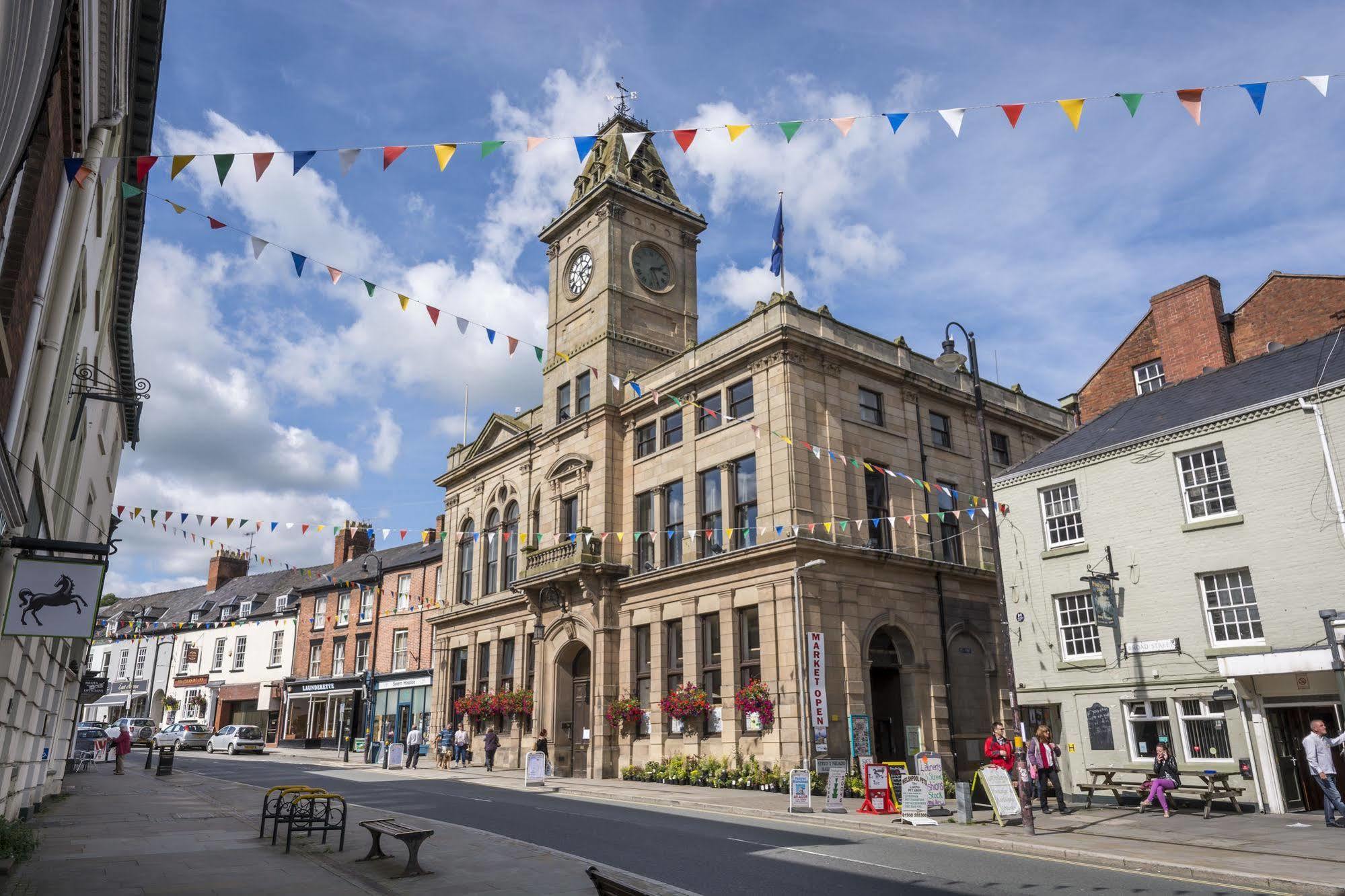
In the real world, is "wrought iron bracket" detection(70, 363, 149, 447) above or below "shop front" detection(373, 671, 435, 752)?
above

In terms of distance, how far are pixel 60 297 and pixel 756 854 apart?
459 inches

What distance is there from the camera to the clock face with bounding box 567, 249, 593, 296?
37344 mm

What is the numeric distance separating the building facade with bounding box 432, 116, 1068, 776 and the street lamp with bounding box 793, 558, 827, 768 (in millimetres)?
127

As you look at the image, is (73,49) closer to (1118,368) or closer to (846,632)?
(846,632)

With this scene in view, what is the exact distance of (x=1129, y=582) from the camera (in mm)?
21141

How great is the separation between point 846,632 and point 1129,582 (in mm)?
8135

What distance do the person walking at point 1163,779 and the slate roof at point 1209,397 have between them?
744 centimetres

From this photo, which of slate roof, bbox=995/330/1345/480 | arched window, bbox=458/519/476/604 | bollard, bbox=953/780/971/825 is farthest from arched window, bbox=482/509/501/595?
bollard, bbox=953/780/971/825

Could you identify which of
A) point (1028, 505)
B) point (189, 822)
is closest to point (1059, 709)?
point (1028, 505)

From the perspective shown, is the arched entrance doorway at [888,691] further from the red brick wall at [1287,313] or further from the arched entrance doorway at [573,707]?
the red brick wall at [1287,313]

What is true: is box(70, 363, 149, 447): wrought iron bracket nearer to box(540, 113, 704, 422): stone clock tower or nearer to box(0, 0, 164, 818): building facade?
box(0, 0, 164, 818): building facade

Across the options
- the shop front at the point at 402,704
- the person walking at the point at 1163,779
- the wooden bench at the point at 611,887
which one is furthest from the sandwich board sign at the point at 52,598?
the shop front at the point at 402,704

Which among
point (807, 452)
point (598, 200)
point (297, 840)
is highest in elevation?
point (598, 200)

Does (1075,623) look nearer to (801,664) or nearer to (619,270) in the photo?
(801,664)
